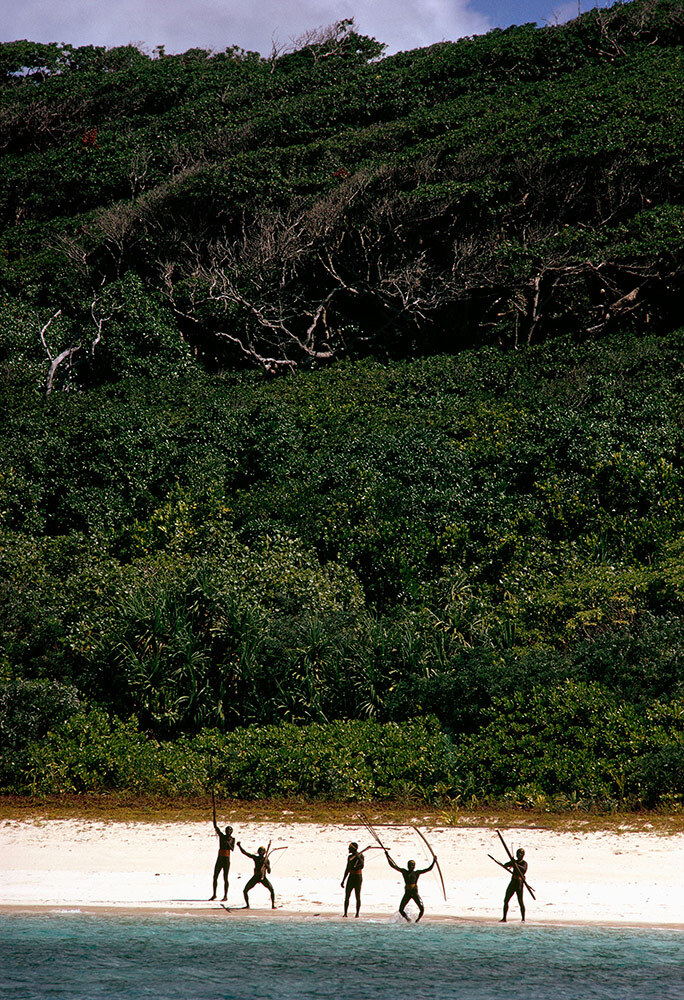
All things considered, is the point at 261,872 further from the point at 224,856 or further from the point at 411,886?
the point at 411,886

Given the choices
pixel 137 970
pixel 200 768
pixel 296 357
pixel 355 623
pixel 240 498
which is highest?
pixel 296 357

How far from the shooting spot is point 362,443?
2220 cm

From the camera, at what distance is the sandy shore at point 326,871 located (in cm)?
1099

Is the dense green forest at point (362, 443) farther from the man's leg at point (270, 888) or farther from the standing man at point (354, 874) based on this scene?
the standing man at point (354, 874)

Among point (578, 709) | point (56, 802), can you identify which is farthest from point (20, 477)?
point (578, 709)

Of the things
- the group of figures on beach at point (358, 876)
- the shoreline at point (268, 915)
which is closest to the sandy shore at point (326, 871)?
the shoreline at point (268, 915)

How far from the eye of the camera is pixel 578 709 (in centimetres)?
1466

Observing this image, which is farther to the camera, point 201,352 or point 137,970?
point 201,352

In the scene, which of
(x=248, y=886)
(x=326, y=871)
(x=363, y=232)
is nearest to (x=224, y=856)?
(x=248, y=886)

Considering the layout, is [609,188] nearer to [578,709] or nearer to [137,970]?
[578,709]

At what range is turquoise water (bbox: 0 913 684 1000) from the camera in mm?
9742

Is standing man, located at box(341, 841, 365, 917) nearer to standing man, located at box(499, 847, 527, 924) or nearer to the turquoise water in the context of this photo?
the turquoise water

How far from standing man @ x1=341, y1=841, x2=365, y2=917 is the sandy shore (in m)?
0.34

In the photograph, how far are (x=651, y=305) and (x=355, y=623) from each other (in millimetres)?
18499
